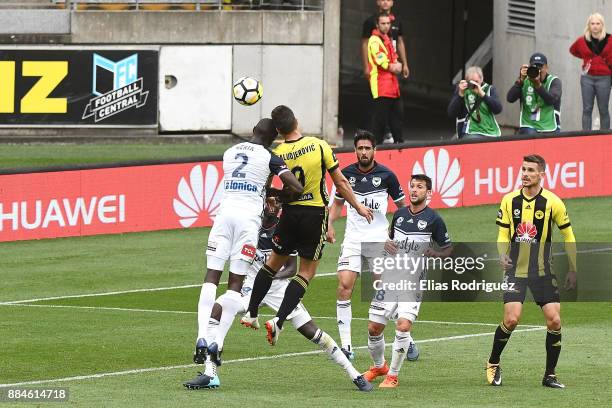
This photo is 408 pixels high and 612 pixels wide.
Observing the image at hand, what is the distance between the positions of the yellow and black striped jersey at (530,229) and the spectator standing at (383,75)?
42.5ft

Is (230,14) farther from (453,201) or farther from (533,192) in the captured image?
(533,192)

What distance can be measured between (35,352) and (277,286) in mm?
2552

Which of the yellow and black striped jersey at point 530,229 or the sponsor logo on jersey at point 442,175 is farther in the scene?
the sponsor logo on jersey at point 442,175

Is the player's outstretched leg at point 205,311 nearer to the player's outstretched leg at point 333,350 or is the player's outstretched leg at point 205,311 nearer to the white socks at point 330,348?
the player's outstretched leg at point 333,350

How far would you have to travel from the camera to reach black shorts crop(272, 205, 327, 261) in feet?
45.4

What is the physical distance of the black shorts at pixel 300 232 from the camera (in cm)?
1383

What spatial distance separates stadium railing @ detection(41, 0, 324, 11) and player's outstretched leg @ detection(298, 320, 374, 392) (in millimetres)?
18519

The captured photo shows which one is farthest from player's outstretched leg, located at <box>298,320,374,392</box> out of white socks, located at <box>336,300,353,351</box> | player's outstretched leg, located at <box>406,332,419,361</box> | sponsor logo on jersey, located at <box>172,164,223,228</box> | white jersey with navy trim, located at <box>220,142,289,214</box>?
sponsor logo on jersey, located at <box>172,164,223,228</box>

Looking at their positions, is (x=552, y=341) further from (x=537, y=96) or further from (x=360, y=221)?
(x=537, y=96)

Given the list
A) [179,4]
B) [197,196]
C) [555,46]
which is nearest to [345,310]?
[197,196]

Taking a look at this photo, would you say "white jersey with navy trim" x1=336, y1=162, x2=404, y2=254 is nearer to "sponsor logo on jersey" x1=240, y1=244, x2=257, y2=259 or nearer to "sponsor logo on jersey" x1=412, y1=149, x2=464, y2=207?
"sponsor logo on jersey" x1=240, y1=244, x2=257, y2=259

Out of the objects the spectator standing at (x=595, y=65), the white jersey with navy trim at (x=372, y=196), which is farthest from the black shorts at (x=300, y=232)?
the spectator standing at (x=595, y=65)

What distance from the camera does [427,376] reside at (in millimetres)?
13711

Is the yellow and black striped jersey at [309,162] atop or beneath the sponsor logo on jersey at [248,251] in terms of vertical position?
atop
